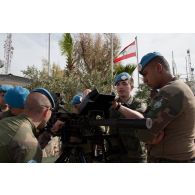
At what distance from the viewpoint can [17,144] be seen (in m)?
2.03

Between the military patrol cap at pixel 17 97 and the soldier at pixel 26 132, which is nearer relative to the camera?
the soldier at pixel 26 132

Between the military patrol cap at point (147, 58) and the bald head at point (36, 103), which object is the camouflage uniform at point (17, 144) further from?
the military patrol cap at point (147, 58)

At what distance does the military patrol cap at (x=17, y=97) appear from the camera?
317cm

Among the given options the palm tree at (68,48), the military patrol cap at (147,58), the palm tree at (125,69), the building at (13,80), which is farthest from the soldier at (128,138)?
the building at (13,80)

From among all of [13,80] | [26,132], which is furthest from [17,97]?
[13,80]

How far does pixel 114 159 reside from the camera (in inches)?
117

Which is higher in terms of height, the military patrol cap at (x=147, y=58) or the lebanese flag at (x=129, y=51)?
the lebanese flag at (x=129, y=51)

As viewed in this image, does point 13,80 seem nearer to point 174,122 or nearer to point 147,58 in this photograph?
point 147,58

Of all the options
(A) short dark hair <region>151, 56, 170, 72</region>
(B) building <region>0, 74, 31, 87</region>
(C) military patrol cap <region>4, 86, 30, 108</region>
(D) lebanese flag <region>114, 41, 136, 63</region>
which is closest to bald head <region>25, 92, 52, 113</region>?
(C) military patrol cap <region>4, 86, 30, 108</region>

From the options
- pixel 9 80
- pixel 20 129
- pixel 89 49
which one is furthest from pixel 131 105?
pixel 89 49

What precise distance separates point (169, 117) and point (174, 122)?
12cm

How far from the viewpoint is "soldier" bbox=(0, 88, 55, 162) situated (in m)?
2.03

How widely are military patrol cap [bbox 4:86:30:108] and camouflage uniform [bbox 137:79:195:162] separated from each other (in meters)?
1.42

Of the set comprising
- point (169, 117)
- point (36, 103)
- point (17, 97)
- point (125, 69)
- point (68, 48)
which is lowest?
point (169, 117)
